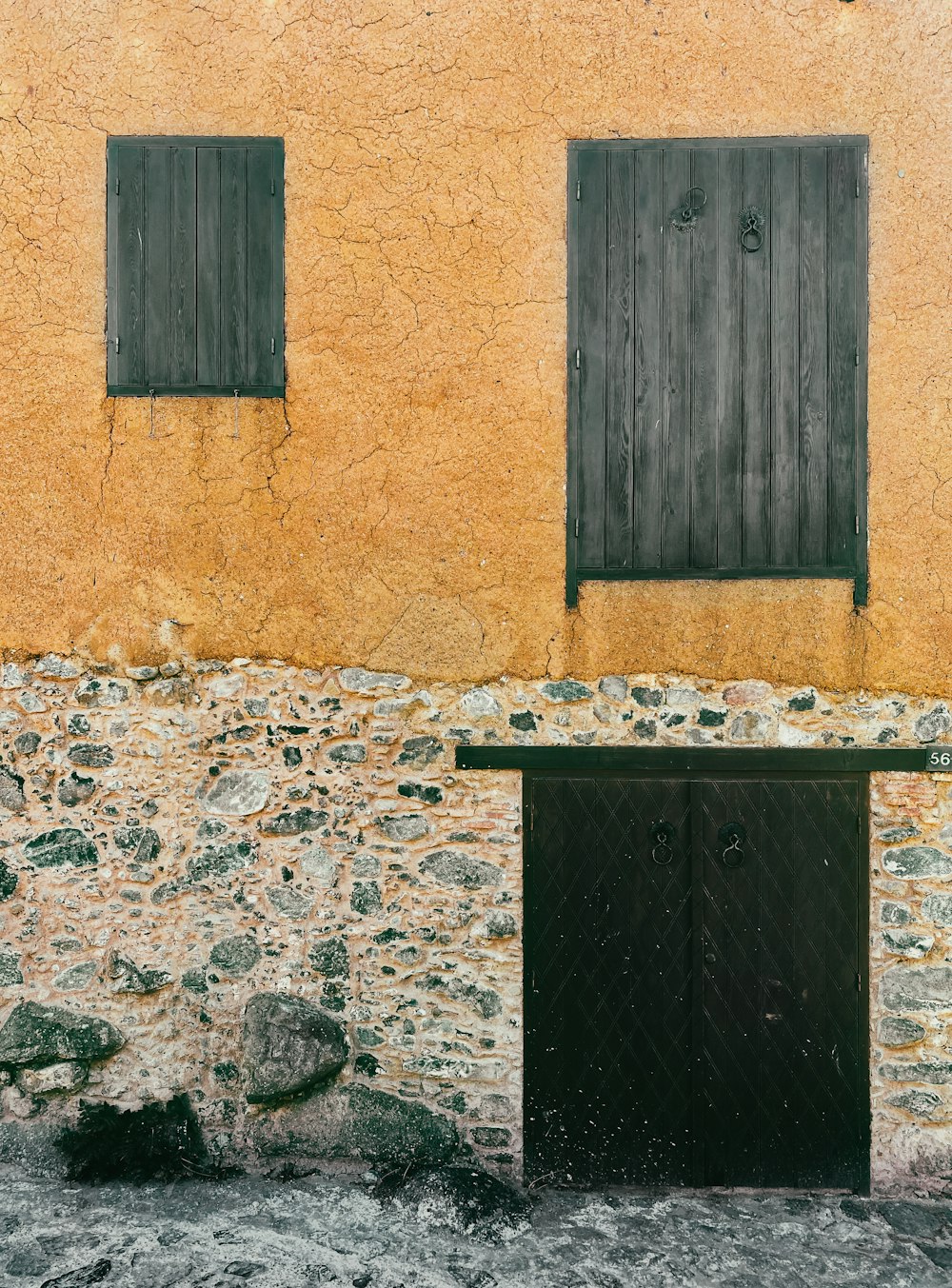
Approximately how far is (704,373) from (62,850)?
13.1ft

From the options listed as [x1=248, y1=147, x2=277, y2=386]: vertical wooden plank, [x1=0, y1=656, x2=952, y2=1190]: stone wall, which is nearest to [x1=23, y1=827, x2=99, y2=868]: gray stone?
[x1=0, y1=656, x2=952, y2=1190]: stone wall

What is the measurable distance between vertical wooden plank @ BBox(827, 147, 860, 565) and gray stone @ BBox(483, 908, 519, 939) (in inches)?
93.6

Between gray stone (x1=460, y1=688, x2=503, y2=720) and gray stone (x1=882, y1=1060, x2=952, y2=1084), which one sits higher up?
gray stone (x1=460, y1=688, x2=503, y2=720)

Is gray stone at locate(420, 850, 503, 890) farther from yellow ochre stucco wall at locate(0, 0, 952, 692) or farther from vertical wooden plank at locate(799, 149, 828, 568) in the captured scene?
vertical wooden plank at locate(799, 149, 828, 568)

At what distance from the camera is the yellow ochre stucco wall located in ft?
14.1

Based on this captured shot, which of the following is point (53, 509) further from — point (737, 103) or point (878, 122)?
point (878, 122)

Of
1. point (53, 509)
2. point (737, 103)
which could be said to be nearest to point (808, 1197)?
point (53, 509)

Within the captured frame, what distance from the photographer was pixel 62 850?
4414 millimetres

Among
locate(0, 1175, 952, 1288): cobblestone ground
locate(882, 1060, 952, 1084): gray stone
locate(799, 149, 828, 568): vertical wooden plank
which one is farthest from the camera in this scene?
locate(799, 149, 828, 568): vertical wooden plank

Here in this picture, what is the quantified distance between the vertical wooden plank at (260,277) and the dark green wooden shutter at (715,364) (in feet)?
4.94

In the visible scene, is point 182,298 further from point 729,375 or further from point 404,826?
point 404,826

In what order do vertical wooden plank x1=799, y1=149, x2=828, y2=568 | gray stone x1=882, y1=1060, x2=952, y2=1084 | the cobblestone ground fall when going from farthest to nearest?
vertical wooden plank x1=799, y1=149, x2=828, y2=568
gray stone x1=882, y1=1060, x2=952, y2=1084
the cobblestone ground

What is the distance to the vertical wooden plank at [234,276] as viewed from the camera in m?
4.40

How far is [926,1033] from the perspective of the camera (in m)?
4.25
